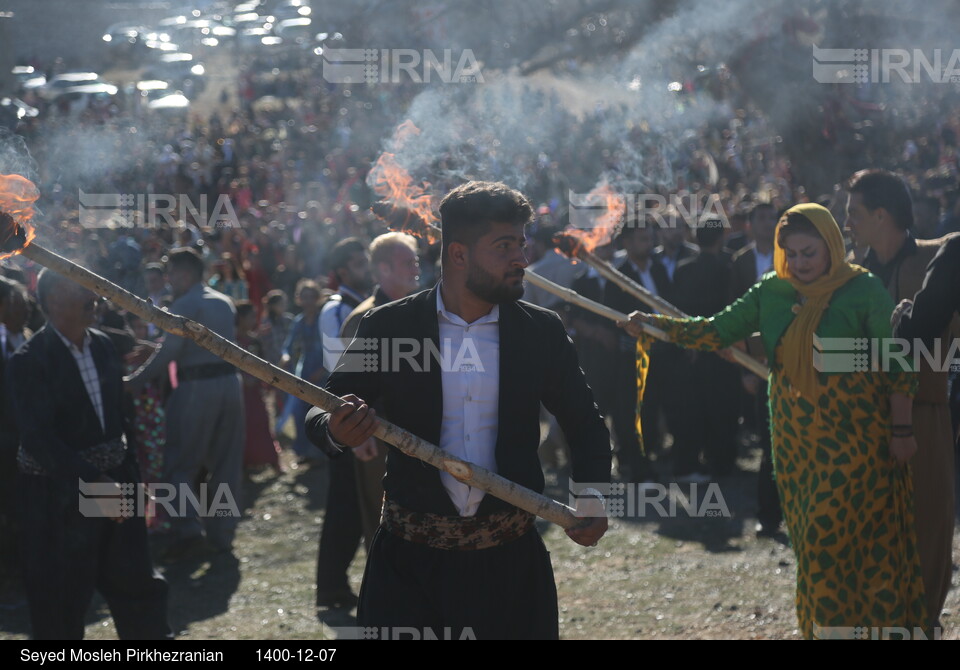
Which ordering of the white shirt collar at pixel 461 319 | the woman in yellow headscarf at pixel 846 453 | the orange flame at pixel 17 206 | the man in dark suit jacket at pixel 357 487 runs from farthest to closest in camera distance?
the man in dark suit jacket at pixel 357 487
the woman in yellow headscarf at pixel 846 453
the white shirt collar at pixel 461 319
the orange flame at pixel 17 206

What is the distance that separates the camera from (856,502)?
4.34 m

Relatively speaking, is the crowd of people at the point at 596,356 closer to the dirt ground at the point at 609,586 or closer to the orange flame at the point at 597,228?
the dirt ground at the point at 609,586

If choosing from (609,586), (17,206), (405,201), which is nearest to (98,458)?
(405,201)

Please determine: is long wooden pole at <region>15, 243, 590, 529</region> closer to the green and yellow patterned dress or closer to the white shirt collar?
the white shirt collar

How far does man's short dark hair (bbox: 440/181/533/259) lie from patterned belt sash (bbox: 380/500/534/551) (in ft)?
2.83

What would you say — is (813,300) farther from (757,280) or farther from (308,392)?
(757,280)

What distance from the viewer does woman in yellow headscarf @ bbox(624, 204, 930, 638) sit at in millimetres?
4336

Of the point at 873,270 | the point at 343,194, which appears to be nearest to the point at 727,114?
the point at 343,194

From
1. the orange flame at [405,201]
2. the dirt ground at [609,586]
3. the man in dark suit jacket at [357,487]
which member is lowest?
the dirt ground at [609,586]

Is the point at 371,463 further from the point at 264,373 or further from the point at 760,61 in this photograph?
the point at 760,61

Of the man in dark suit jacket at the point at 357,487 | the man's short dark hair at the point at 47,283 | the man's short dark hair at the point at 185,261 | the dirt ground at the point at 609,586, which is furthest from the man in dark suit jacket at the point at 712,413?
the man's short dark hair at the point at 47,283

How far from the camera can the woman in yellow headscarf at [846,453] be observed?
4.34 meters

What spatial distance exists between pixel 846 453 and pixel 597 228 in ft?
7.87

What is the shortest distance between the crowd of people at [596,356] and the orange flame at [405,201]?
7.5 inches
